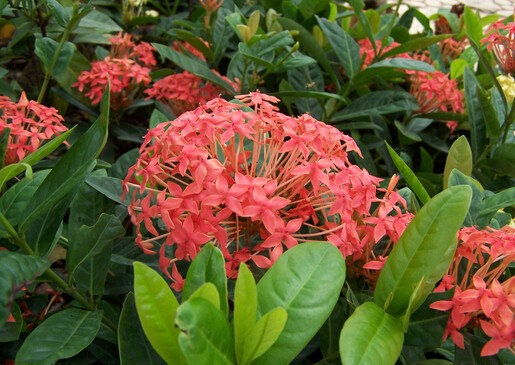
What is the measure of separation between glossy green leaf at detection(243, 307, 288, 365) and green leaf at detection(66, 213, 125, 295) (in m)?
0.36

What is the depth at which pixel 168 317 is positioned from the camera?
0.69 m

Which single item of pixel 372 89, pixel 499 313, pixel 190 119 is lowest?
pixel 372 89

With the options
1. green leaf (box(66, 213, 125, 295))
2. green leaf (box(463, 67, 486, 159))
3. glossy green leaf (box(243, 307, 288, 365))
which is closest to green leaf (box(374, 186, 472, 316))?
glossy green leaf (box(243, 307, 288, 365))

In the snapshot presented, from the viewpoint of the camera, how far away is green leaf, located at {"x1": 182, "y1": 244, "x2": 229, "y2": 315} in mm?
718

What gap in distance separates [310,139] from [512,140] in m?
1.07

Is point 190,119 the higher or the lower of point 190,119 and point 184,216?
the higher

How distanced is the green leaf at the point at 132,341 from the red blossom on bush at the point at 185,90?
93 cm

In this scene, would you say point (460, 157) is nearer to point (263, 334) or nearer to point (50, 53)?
point (263, 334)

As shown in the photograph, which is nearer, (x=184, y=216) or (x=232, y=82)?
(x=184, y=216)

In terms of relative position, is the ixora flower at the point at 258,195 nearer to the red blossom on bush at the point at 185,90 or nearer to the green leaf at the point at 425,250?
the green leaf at the point at 425,250

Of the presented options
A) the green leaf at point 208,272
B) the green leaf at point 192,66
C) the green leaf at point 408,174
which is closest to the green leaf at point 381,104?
the green leaf at point 192,66

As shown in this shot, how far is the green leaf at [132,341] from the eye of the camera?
812 mm

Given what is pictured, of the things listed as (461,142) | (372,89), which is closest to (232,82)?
(372,89)

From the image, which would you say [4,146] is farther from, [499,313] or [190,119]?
[499,313]
